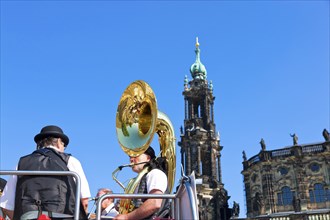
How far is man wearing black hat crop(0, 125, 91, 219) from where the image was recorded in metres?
2.90

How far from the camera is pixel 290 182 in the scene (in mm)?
35562

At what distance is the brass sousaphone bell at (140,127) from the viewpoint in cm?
455

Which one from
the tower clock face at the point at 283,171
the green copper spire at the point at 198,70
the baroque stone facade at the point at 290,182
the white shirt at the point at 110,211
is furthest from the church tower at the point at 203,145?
the white shirt at the point at 110,211

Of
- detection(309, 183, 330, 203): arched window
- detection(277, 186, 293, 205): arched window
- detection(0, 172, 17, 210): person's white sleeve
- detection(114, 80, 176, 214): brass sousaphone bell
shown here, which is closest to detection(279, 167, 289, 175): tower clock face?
detection(277, 186, 293, 205): arched window

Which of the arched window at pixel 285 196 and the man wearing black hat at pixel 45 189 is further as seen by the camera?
the arched window at pixel 285 196

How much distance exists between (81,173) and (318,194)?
1372 inches

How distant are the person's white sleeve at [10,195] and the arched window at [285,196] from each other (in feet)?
114

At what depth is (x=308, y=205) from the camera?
33.8 m

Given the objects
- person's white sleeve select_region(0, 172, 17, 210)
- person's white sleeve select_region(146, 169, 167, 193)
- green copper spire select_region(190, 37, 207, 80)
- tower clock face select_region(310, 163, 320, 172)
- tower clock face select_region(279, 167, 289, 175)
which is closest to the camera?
person's white sleeve select_region(0, 172, 17, 210)

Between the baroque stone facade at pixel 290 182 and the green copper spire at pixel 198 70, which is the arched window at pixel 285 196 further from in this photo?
the green copper spire at pixel 198 70

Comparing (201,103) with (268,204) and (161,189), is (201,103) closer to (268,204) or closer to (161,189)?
(268,204)

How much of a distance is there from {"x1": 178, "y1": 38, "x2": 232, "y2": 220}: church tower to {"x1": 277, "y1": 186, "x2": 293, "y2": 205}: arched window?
188 inches

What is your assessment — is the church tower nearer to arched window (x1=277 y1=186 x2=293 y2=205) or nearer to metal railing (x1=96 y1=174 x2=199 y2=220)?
arched window (x1=277 y1=186 x2=293 y2=205)

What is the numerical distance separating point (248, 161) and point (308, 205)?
730 cm
